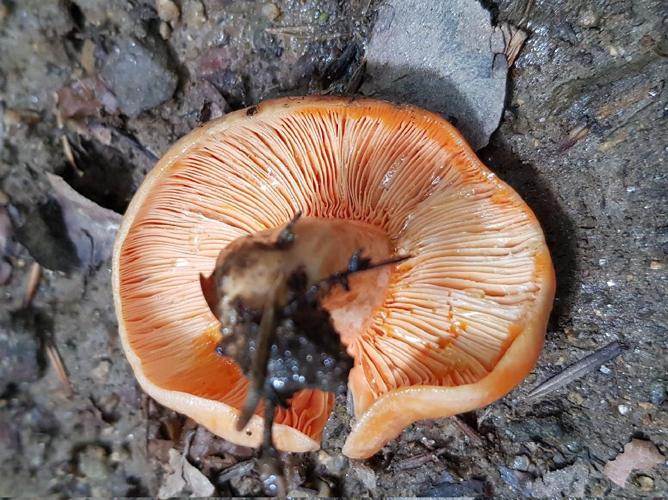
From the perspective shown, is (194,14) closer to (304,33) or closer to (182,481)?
(304,33)

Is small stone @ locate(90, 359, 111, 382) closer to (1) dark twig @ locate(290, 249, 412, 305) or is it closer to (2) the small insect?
(2) the small insect

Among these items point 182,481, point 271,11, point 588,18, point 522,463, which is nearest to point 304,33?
point 271,11

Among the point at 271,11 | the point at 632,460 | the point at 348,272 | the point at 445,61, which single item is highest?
the point at 271,11

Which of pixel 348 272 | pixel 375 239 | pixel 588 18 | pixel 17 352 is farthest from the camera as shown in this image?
pixel 17 352

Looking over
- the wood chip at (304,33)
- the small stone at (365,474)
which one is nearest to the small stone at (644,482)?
the small stone at (365,474)

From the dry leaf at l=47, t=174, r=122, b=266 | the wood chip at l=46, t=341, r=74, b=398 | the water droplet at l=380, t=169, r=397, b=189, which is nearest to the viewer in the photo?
the water droplet at l=380, t=169, r=397, b=189

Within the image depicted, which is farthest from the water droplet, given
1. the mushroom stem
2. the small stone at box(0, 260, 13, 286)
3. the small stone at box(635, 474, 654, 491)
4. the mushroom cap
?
the small stone at box(0, 260, 13, 286)

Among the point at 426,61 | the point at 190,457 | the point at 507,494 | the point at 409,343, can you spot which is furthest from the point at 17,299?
the point at 507,494
